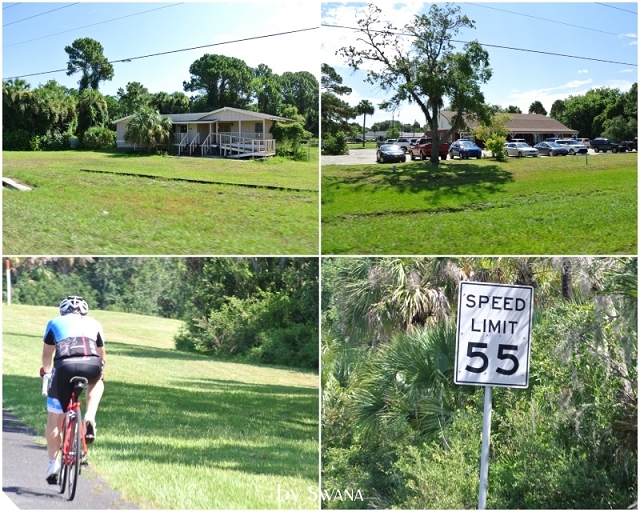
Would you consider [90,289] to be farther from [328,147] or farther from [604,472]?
[604,472]

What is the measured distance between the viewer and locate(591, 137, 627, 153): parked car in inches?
418

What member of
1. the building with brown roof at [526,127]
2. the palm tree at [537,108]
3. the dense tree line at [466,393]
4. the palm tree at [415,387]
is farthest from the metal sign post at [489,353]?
the palm tree at [537,108]

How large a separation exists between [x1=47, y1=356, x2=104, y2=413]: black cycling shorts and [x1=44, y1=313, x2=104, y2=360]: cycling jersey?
6cm

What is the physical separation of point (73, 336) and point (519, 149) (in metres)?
7.27

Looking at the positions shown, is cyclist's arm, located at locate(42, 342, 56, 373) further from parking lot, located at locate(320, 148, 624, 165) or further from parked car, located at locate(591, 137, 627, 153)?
parked car, located at locate(591, 137, 627, 153)

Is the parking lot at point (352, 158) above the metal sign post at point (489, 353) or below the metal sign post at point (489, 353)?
above

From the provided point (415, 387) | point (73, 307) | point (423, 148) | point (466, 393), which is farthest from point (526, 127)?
point (73, 307)

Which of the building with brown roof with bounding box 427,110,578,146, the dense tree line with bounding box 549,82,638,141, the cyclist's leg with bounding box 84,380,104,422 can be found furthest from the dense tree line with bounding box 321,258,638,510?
the cyclist's leg with bounding box 84,380,104,422

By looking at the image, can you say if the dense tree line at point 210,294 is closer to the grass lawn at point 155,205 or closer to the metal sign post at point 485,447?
the grass lawn at point 155,205

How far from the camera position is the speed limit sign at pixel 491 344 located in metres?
6.11

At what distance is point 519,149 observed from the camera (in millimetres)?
11055

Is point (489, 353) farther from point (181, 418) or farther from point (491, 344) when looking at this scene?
point (181, 418)

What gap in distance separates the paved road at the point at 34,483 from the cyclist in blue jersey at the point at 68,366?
0.80 ft

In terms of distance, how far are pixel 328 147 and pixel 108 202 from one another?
9.88 ft
